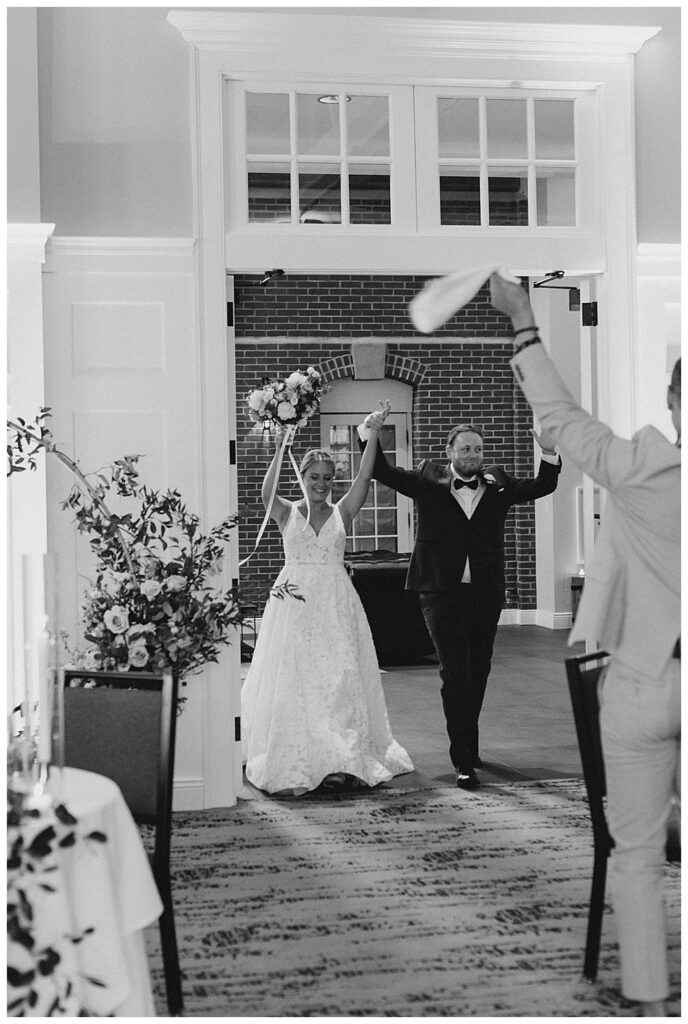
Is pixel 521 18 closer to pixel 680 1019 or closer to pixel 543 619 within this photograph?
pixel 680 1019

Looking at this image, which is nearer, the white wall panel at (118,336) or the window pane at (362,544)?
the white wall panel at (118,336)

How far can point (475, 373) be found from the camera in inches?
483

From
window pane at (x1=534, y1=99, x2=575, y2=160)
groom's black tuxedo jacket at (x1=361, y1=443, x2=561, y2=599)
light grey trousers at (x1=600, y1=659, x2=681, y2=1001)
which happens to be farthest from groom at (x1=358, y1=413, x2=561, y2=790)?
light grey trousers at (x1=600, y1=659, x2=681, y2=1001)

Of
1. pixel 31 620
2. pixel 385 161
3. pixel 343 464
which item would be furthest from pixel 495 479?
pixel 343 464

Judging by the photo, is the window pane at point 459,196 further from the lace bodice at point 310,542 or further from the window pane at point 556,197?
the lace bodice at point 310,542

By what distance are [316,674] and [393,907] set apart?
1.93 m

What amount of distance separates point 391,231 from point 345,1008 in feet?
12.2

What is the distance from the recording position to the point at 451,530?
5922 mm

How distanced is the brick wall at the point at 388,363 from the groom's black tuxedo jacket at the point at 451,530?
573 cm

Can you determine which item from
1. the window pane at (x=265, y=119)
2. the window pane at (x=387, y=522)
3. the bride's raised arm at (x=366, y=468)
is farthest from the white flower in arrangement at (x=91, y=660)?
the window pane at (x=387, y=522)

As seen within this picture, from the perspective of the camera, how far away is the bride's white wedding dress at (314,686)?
571 cm

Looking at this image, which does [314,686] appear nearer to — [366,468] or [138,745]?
[366,468]

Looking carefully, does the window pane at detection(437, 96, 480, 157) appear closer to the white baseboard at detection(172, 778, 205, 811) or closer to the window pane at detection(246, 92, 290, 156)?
the window pane at detection(246, 92, 290, 156)

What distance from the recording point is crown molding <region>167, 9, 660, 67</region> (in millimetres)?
5449
